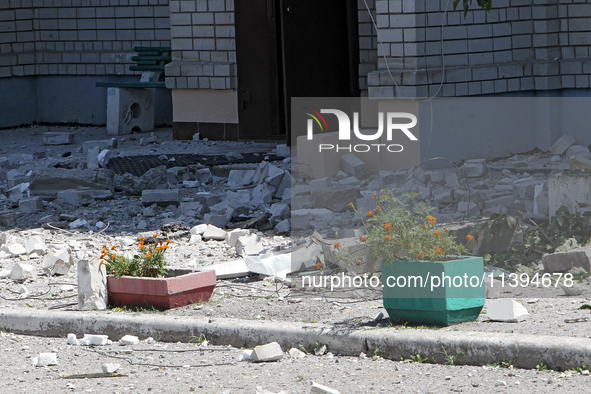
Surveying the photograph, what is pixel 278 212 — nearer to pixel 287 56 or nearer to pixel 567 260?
pixel 567 260

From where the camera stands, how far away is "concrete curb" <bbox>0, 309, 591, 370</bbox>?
3.44 metres

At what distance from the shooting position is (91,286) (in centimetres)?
461

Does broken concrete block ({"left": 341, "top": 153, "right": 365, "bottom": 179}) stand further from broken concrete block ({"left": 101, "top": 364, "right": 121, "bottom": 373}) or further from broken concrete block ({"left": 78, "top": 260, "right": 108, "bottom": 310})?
broken concrete block ({"left": 101, "top": 364, "right": 121, "bottom": 373})

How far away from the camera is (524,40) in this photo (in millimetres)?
9805

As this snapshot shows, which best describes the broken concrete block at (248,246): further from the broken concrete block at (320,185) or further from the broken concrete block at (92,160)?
the broken concrete block at (92,160)

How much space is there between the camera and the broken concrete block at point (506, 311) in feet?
12.7

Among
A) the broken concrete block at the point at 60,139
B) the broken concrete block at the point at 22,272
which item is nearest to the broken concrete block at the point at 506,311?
the broken concrete block at the point at 22,272

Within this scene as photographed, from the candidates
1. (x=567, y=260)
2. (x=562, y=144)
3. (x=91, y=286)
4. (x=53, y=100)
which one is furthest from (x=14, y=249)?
(x=53, y=100)

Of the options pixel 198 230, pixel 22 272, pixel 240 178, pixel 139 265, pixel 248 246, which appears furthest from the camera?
pixel 240 178

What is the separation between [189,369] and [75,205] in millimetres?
4596

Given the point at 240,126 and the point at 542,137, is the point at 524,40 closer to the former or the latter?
the point at 542,137

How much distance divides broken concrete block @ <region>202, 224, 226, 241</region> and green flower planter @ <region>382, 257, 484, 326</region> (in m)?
2.65

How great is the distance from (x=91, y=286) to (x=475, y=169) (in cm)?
505

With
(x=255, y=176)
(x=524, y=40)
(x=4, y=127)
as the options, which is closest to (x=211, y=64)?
(x=255, y=176)
